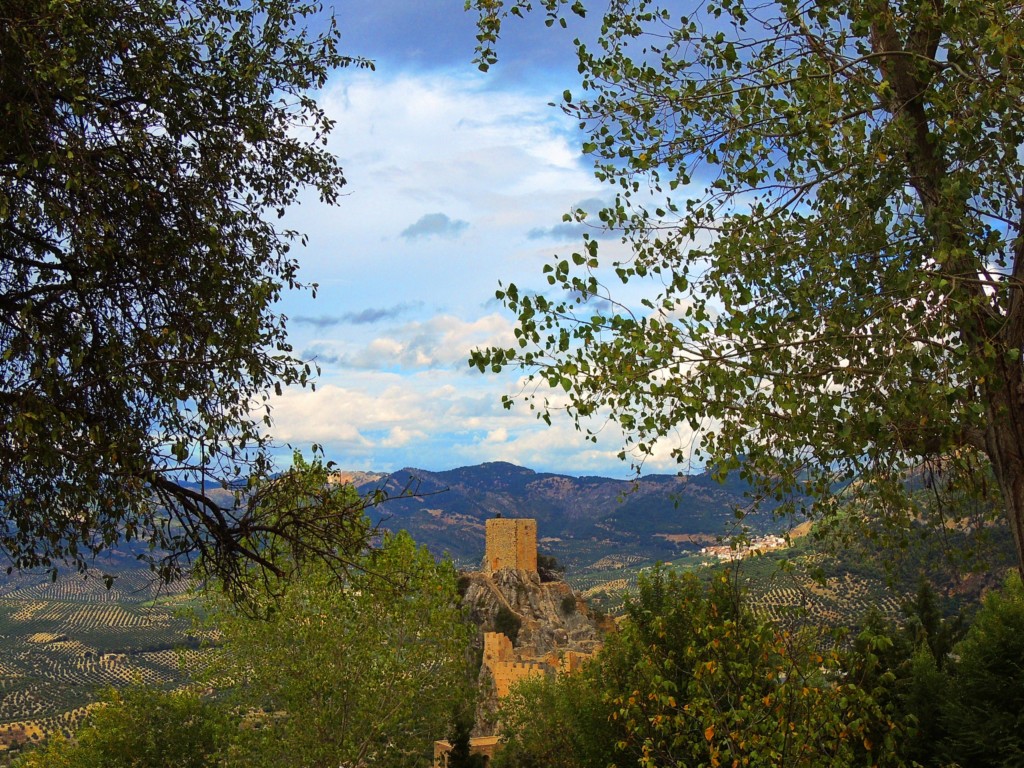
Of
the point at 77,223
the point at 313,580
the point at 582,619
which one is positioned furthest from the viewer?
the point at 582,619

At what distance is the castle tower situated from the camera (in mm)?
70250

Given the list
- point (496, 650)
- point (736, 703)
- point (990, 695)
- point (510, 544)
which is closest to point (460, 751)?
point (496, 650)

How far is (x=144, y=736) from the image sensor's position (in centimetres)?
2991

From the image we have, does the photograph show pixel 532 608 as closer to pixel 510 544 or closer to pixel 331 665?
pixel 510 544

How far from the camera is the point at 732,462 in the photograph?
813cm

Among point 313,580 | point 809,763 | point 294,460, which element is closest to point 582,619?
point 313,580

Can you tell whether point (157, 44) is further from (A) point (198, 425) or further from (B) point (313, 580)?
(B) point (313, 580)

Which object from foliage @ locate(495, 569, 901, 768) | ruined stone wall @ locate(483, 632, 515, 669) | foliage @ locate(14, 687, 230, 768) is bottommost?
ruined stone wall @ locate(483, 632, 515, 669)

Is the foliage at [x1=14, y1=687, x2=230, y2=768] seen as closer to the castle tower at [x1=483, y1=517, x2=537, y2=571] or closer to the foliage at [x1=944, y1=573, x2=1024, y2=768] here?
the foliage at [x1=944, y1=573, x2=1024, y2=768]

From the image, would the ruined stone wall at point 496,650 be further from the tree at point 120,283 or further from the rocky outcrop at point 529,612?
the tree at point 120,283

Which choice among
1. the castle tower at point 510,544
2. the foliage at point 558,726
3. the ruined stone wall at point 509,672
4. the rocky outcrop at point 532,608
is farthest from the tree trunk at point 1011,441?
the castle tower at point 510,544

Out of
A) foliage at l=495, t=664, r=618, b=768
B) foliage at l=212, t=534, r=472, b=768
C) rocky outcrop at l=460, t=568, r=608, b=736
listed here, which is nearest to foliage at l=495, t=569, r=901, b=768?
foliage at l=495, t=664, r=618, b=768

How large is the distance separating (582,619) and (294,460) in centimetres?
4932

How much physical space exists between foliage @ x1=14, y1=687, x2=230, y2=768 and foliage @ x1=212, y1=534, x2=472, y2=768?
270 inches
